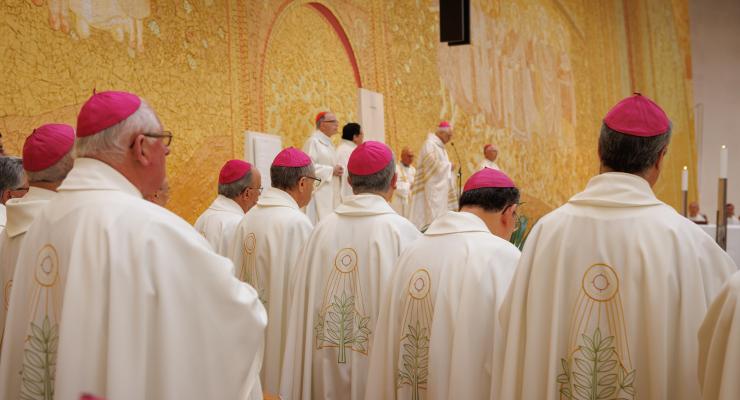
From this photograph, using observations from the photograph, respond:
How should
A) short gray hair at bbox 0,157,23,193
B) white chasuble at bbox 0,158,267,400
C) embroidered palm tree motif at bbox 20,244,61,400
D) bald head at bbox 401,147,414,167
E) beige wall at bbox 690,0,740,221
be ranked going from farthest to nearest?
1. beige wall at bbox 690,0,740,221
2. bald head at bbox 401,147,414,167
3. short gray hair at bbox 0,157,23,193
4. embroidered palm tree motif at bbox 20,244,61,400
5. white chasuble at bbox 0,158,267,400

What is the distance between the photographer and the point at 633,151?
9.02ft

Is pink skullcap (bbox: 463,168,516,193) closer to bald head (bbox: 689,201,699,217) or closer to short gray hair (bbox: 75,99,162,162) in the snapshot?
short gray hair (bbox: 75,99,162,162)

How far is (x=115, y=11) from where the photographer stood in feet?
26.1

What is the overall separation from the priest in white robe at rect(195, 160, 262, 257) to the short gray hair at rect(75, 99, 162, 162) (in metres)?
3.25

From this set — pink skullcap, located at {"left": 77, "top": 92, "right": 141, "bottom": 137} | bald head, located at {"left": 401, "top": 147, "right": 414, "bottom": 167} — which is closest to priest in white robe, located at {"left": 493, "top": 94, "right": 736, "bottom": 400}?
pink skullcap, located at {"left": 77, "top": 92, "right": 141, "bottom": 137}

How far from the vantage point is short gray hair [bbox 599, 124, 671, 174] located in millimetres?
2740

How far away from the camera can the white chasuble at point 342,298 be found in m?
4.18

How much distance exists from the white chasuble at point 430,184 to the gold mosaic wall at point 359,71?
129 centimetres

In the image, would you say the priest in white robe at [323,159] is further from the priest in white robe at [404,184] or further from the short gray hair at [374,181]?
the short gray hair at [374,181]

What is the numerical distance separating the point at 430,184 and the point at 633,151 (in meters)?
9.60

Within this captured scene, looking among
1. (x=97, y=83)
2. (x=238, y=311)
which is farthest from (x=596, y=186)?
(x=97, y=83)

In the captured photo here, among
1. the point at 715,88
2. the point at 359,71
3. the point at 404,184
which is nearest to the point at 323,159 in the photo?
the point at 359,71

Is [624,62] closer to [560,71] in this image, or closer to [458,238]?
[560,71]

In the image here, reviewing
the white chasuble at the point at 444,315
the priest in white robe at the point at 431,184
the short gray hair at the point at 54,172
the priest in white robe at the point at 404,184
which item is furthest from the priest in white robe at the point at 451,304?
the priest in white robe at the point at 404,184
